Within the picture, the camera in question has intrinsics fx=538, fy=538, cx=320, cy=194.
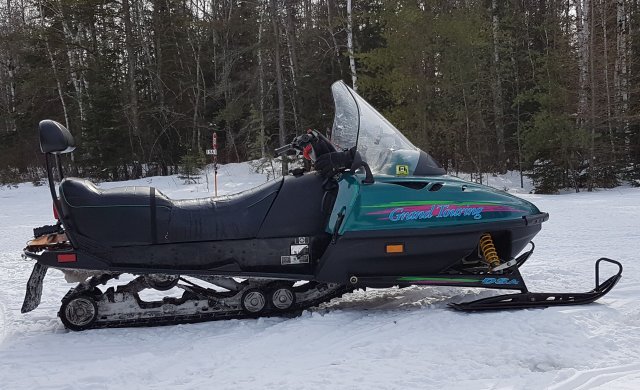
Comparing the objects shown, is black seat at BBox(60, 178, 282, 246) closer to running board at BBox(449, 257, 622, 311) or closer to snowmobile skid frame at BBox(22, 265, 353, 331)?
snowmobile skid frame at BBox(22, 265, 353, 331)

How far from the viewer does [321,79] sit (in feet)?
73.4

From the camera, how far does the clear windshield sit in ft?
13.5

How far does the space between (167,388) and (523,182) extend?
19.5m

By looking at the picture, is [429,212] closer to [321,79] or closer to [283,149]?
[283,149]

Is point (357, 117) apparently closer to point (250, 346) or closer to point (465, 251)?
point (465, 251)

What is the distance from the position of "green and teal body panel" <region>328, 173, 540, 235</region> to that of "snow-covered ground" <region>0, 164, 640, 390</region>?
657 mm

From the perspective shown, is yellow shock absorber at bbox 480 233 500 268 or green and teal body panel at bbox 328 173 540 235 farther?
yellow shock absorber at bbox 480 233 500 268

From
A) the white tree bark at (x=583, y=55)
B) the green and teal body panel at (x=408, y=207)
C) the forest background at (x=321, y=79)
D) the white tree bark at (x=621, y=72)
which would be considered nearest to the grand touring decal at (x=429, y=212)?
the green and teal body panel at (x=408, y=207)

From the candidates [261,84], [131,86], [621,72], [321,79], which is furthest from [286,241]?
[131,86]

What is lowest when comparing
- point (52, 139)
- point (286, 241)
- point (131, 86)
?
point (286, 241)

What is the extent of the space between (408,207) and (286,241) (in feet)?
3.05

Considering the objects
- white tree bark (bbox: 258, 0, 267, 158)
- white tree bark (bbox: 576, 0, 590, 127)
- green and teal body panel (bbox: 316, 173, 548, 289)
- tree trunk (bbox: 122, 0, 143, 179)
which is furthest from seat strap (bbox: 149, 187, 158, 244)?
tree trunk (bbox: 122, 0, 143, 179)

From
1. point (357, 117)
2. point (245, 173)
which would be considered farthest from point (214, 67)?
point (357, 117)

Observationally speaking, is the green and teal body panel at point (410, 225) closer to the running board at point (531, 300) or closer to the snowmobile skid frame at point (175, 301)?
the running board at point (531, 300)
